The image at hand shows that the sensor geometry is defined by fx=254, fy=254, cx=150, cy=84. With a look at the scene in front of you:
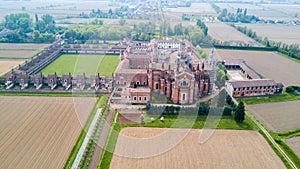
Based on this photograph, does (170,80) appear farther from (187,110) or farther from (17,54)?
(17,54)

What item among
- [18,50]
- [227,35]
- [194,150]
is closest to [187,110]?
[194,150]

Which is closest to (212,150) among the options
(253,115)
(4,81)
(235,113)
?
(235,113)

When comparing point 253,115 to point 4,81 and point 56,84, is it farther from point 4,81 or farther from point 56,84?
point 4,81

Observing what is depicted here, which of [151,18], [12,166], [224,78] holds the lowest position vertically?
[12,166]

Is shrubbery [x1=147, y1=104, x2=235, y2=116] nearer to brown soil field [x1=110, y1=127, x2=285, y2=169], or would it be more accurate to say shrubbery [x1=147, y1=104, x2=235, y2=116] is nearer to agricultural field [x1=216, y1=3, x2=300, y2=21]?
brown soil field [x1=110, y1=127, x2=285, y2=169]

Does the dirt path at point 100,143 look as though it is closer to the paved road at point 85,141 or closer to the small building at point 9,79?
the paved road at point 85,141

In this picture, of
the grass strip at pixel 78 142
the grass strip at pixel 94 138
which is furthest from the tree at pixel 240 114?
the grass strip at pixel 78 142
